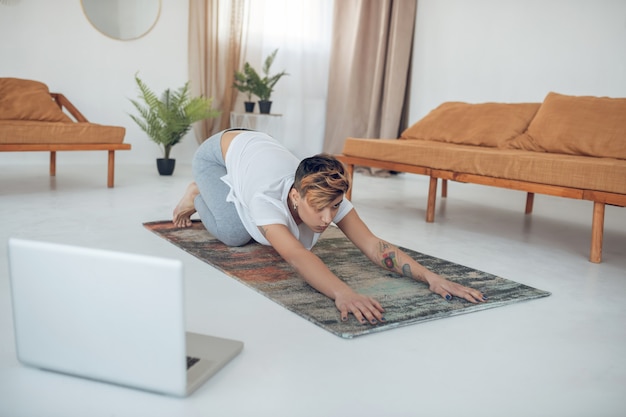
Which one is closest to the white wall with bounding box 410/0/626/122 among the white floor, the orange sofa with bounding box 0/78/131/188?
the white floor

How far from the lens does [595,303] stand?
1946 millimetres

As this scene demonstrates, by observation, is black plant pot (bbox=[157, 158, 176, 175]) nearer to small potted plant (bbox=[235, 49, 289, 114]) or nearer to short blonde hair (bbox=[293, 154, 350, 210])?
small potted plant (bbox=[235, 49, 289, 114])

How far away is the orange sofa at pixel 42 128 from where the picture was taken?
3.46 m

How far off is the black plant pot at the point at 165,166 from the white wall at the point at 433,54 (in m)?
0.88

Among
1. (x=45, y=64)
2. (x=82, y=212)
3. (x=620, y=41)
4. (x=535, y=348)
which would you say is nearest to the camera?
(x=535, y=348)

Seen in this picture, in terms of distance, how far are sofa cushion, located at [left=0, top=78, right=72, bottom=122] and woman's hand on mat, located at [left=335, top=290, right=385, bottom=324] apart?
10.1ft

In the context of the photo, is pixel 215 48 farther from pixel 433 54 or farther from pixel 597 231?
pixel 597 231

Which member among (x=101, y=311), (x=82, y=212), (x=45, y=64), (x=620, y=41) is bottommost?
(x=82, y=212)

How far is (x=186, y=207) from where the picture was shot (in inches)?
108

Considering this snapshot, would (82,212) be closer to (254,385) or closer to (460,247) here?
(460,247)

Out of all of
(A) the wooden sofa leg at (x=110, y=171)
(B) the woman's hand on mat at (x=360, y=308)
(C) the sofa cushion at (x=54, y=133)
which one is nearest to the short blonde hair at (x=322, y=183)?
(B) the woman's hand on mat at (x=360, y=308)

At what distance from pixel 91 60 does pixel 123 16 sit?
47cm

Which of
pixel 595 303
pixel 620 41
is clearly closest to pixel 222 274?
pixel 595 303

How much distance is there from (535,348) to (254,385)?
2.43 feet
